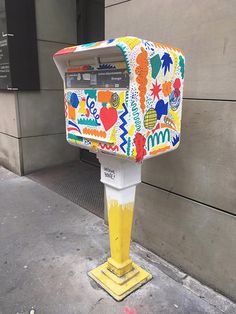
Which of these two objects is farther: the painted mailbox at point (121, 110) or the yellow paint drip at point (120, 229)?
the yellow paint drip at point (120, 229)

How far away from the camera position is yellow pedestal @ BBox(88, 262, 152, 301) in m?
2.07

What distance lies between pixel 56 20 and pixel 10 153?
2.32 meters

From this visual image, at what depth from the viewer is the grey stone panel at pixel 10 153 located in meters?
4.50

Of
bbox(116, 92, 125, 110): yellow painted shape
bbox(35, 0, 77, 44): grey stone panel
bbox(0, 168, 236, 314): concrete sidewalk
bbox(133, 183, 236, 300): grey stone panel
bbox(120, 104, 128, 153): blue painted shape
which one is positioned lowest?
bbox(0, 168, 236, 314): concrete sidewalk

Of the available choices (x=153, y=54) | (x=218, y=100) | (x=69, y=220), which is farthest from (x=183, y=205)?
(x=69, y=220)

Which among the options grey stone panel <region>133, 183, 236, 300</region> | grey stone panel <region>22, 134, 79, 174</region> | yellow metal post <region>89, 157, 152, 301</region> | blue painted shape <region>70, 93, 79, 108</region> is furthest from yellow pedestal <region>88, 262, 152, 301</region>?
grey stone panel <region>22, 134, 79, 174</region>

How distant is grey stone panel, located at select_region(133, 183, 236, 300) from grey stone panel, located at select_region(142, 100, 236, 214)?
11 centimetres

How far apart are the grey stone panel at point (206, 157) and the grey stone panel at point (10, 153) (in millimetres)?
2990

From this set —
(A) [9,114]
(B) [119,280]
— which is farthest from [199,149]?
(A) [9,114]

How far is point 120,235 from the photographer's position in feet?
6.61

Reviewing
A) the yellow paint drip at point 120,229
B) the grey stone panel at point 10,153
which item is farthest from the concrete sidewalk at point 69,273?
the grey stone panel at point 10,153

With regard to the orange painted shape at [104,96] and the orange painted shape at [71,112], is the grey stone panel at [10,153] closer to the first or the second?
the orange painted shape at [71,112]

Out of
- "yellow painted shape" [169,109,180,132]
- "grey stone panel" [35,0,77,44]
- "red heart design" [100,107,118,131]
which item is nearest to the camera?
"red heart design" [100,107,118,131]

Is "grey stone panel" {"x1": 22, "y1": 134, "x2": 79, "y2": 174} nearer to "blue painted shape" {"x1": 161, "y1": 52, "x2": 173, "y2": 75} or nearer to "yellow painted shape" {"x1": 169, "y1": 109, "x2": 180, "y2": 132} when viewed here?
"yellow painted shape" {"x1": 169, "y1": 109, "x2": 180, "y2": 132}
